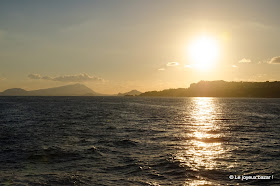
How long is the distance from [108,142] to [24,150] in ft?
30.6

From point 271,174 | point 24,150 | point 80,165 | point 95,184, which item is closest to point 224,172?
point 271,174

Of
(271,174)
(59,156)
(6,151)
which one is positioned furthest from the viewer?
(6,151)

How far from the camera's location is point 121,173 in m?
17.9

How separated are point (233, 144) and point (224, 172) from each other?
11757 millimetres

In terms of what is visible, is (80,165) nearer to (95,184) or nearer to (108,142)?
(95,184)

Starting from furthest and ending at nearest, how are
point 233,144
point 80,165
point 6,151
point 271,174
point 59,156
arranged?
point 233,144
point 6,151
point 59,156
point 80,165
point 271,174

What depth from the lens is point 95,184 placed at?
1562cm

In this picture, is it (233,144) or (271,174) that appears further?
(233,144)

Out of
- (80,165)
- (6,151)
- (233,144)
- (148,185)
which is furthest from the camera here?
(233,144)

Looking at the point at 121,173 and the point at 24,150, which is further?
the point at 24,150

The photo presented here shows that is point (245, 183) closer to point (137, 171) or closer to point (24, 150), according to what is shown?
point (137, 171)

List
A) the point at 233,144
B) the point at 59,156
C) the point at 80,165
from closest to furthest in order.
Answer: the point at 80,165 < the point at 59,156 < the point at 233,144

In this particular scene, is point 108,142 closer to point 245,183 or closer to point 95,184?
point 95,184

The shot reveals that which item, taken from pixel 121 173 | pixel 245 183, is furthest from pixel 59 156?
pixel 245 183
